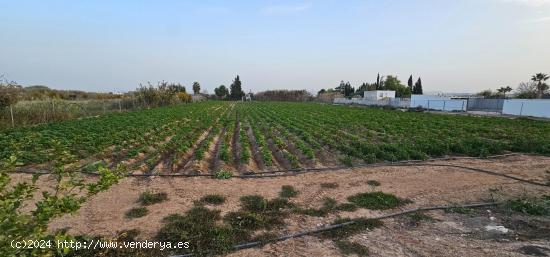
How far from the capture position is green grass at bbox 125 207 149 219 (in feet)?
18.3

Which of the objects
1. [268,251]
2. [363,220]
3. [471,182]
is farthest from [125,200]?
[471,182]

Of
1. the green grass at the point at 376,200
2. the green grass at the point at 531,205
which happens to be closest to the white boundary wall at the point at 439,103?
the green grass at the point at 531,205

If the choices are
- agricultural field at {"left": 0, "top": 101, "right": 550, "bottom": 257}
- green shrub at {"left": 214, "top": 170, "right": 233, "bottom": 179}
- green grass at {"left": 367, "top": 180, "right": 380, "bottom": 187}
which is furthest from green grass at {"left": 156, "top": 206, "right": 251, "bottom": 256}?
green grass at {"left": 367, "top": 180, "right": 380, "bottom": 187}

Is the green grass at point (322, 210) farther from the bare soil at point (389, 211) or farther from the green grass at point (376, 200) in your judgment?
the green grass at point (376, 200)

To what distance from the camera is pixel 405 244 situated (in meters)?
4.68

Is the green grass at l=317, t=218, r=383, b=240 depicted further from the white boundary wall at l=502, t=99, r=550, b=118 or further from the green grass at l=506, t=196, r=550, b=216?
the white boundary wall at l=502, t=99, r=550, b=118

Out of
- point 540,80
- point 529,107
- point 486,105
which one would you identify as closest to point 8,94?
point 529,107

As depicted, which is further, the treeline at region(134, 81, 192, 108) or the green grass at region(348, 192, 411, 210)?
the treeline at region(134, 81, 192, 108)

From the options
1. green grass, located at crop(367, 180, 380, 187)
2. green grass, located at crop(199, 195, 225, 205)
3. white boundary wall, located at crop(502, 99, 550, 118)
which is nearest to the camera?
green grass, located at crop(199, 195, 225, 205)

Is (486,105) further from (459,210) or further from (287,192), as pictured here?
(287,192)

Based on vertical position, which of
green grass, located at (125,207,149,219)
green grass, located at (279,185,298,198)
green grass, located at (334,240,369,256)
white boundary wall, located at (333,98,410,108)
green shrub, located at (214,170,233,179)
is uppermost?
white boundary wall, located at (333,98,410,108)

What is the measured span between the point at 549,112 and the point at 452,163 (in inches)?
1015

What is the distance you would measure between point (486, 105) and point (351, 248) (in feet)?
154

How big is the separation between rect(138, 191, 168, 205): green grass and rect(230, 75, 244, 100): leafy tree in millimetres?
90262
